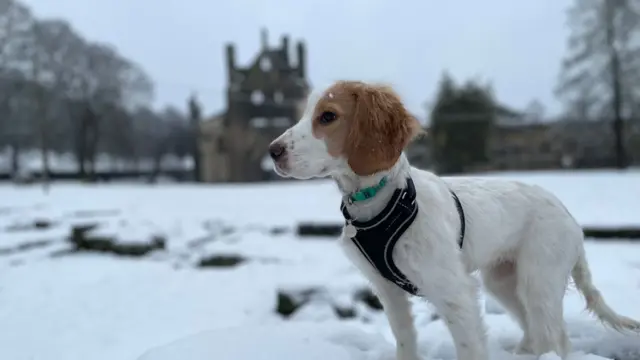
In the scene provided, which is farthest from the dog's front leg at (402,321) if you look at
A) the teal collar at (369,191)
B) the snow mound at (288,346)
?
the teal collar at (369,191)

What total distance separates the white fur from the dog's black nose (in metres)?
0.03

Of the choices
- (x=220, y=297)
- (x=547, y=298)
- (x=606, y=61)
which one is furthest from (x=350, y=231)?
(x=606, y=61)

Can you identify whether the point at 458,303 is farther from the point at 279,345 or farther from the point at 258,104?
the point at 258,104

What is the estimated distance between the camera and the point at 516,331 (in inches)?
134

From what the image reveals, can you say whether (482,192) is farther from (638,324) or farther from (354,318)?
(354,318)

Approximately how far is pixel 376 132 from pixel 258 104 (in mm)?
37222

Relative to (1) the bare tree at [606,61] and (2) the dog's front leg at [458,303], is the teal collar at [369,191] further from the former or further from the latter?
(1) the bare tree at [606,61]

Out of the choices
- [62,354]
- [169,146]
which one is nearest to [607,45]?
[62,354]

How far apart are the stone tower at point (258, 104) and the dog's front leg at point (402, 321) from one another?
1336 inches

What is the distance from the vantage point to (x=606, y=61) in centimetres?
2842

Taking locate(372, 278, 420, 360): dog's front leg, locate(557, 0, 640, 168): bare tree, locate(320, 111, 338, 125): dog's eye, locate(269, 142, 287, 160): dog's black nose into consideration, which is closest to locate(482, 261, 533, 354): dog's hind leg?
locate(372, 278, 420, 360): dog's front leg

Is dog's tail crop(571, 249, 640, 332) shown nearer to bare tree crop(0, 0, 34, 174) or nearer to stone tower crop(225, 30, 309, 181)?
stone tower crop(225, 30, 309, 181)

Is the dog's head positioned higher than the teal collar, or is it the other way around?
the dog's head

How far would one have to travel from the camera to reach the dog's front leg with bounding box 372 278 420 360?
2609 mm
